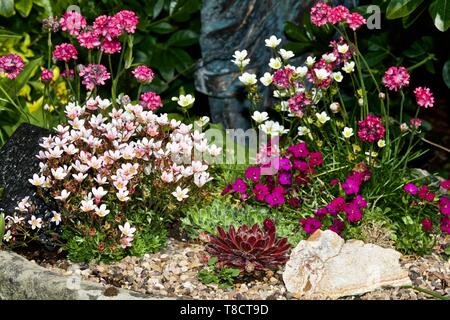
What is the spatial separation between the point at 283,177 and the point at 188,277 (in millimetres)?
815

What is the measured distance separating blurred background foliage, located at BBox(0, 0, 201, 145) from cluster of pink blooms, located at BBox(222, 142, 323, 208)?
1.21m

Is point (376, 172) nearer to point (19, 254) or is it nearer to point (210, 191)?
point (210, 191)

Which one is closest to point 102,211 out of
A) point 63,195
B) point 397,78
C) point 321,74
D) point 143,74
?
point 63,195

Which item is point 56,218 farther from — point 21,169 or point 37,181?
point 21,169

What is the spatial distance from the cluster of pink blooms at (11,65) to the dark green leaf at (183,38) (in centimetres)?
146

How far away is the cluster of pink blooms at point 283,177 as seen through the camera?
4.49m

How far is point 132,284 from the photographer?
4027 millimetres

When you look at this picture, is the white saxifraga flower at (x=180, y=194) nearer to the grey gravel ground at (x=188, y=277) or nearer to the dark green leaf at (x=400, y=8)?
the grey gravel ground at (x=188, y=277)

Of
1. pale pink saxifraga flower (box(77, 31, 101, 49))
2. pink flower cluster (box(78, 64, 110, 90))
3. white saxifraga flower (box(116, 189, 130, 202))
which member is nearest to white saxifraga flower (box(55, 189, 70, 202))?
white saxifraga flower (box(116, 189, 130, 202))

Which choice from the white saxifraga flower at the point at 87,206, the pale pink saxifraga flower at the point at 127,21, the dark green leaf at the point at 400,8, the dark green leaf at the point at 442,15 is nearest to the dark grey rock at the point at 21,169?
the white saxifraga flower at the point at 87,206

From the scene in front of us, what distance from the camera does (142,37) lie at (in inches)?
237

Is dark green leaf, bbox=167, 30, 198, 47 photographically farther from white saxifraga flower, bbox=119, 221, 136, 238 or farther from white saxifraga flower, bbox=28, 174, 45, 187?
white saxifraga flower, bbox=119, 221, 136, 238

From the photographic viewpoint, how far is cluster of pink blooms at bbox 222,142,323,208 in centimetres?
449

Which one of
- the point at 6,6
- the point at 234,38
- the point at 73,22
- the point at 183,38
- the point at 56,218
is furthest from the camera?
the point at 183,38
